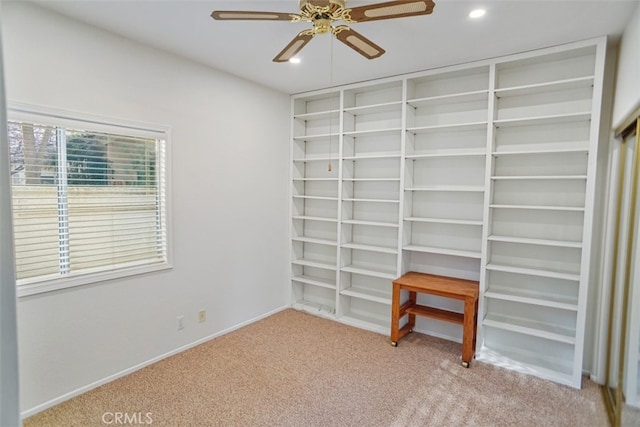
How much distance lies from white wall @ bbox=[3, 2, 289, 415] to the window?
0.34 ft

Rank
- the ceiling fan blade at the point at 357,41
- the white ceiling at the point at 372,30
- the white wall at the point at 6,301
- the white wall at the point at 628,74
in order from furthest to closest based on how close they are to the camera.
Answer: the white ceiling at the point at 372,30
the white wall at the point at 628,74
the ceiling fan blade at the point at 357,41
the white wall at the point at 6,301

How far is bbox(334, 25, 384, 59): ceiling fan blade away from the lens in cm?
190

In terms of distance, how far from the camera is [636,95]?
1983mm

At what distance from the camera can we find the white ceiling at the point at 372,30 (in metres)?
2.15

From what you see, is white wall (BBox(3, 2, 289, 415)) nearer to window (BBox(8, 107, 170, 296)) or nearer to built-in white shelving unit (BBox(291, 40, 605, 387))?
window (BBox(8, 107, 170, 296))

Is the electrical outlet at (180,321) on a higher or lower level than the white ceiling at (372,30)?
lower

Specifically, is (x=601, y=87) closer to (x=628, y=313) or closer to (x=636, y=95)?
(x=636, y=95)

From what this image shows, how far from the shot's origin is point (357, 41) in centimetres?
203

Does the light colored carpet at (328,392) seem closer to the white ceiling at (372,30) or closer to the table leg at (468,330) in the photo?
the table leg at (468,330)

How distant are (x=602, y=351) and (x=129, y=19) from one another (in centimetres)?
425

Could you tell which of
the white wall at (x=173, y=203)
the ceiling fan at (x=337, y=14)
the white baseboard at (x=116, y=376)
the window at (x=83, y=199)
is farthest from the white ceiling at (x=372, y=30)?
the white baseboard at (x=116, y=376)

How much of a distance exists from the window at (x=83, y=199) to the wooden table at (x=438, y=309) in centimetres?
219

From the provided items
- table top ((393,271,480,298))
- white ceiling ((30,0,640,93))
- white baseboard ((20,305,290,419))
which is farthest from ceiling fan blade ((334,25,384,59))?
white baseboard ((20,305,290,419))

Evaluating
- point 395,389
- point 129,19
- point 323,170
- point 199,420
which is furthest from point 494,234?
point 129,19
